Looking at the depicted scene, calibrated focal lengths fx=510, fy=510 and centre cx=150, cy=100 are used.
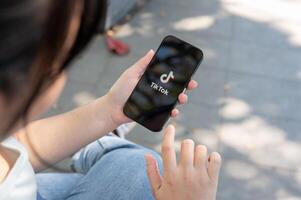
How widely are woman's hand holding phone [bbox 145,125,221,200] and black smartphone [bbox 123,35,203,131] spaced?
0.62 ft

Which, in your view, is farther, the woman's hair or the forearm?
the forearm

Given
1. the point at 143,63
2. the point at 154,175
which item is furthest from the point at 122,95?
the point at 154,175

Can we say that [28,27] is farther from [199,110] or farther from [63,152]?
[199,110]

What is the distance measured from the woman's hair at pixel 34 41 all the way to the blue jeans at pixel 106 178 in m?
0.46

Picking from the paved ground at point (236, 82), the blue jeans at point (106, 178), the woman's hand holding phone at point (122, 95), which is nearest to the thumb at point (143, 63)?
the woman's hand holding phone at point (122, 95)

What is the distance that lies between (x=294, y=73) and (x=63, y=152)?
5.29 ft

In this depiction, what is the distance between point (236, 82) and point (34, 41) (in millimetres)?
1896

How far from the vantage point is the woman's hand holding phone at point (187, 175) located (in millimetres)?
919

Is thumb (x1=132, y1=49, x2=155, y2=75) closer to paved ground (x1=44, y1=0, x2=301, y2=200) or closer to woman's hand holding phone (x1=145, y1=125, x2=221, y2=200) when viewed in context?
Answer: woman's hand holding phone (x1=145, y1=125, x2=221, y2=200)

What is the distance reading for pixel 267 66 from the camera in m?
2.48

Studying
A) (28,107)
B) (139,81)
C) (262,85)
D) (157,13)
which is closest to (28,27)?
(28,107)

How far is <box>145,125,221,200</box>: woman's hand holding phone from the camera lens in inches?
36.2

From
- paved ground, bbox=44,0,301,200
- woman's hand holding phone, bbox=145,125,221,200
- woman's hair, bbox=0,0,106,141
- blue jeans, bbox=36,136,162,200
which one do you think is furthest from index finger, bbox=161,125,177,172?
paved ground, bbox=44,0,301,200

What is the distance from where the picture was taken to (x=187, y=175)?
3.04 feet
